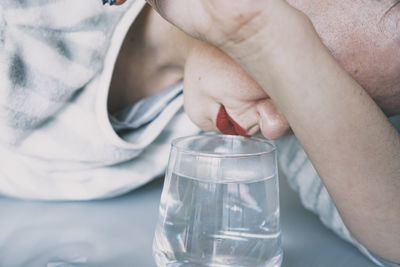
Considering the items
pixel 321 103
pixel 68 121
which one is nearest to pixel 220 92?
pixel 321 103

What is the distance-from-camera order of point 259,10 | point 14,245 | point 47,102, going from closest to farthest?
point 259,10, point 14,245, point 47,102

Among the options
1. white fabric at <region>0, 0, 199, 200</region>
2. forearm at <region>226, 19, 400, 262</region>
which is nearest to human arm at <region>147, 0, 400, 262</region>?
forearm at <region>226, 19, 400, 262</region>

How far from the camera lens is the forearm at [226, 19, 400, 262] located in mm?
386

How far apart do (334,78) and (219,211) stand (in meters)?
0.16

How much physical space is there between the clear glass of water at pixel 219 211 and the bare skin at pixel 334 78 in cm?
6

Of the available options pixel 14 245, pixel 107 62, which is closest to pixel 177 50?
pixel 107 62

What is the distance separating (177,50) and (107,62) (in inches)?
4.0

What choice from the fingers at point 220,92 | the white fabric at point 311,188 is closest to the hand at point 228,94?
the fingers at point 220,92

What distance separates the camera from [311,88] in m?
0.39

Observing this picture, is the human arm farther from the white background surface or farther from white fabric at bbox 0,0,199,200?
white fabric at bbox 0,0,199,200

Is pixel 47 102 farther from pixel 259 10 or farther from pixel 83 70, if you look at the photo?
pixel 259 10

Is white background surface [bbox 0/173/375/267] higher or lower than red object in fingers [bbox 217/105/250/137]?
lower

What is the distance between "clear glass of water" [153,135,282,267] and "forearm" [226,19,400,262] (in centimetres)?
6

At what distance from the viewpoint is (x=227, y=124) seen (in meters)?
0.54
